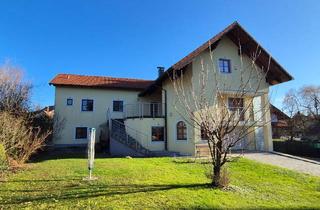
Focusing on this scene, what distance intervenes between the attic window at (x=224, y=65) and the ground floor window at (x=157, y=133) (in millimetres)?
6752

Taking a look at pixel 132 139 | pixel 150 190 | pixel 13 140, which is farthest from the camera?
pixel 132 139

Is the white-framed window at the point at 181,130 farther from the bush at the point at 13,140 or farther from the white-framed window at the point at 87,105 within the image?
the white-framed window at the point at 87,105

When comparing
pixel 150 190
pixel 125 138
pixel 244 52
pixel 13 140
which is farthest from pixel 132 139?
pixel 150 190

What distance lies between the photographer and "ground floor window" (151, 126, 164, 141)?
69.7 ft

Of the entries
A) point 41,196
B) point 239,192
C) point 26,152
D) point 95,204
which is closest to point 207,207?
point 239,192

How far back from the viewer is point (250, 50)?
21.4 metres

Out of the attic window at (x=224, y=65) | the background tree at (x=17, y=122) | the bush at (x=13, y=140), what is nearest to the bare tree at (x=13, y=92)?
the background tree at (x=17, y=122)

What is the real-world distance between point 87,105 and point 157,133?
10.3m

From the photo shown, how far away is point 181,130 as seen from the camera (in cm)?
2014

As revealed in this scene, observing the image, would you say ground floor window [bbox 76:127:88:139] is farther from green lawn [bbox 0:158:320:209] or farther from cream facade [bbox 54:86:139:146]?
green lawn [bbox 0:158:320:209]

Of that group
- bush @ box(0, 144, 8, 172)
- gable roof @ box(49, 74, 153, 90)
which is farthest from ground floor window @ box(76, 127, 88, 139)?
bush @ box(0, 144, 8, 172)

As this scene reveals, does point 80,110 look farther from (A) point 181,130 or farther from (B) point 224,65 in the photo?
(B) point 224,65

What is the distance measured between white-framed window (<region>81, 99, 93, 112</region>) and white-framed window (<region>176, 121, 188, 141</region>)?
462 inches

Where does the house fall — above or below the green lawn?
above
